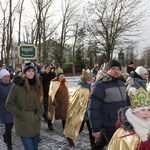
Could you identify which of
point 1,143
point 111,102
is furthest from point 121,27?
point 111,102

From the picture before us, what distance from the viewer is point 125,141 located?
270 centimetres

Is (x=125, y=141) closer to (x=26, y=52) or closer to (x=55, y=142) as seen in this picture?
(x=55, y=142)

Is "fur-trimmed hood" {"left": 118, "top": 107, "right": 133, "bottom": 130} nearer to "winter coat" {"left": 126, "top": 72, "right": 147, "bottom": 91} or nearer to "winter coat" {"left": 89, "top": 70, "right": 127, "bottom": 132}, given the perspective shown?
"winter coat" {"left": 89, "top": 70, "right": 127, "bottom": 132}

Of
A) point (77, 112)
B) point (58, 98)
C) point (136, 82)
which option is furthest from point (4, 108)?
point (136, 82)

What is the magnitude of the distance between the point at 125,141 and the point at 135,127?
17 cm

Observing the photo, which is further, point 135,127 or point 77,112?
point 77,112

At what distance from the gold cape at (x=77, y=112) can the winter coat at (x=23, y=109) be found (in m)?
1.68

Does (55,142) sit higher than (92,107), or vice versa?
(92,107)

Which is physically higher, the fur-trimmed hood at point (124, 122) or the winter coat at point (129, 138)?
the fur-trimmed hood at point (124, 122)

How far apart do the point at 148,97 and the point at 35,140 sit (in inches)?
86.7

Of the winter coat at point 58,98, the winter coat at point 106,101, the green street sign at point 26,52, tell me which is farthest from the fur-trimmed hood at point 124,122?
the green street sign at point 26,52

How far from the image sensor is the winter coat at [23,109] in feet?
13.8

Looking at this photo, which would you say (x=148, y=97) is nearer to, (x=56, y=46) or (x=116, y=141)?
(x=116, y=141)

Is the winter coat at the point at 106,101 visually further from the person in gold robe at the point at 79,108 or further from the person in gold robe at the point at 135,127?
the person in gold robe at the point at 79,108
